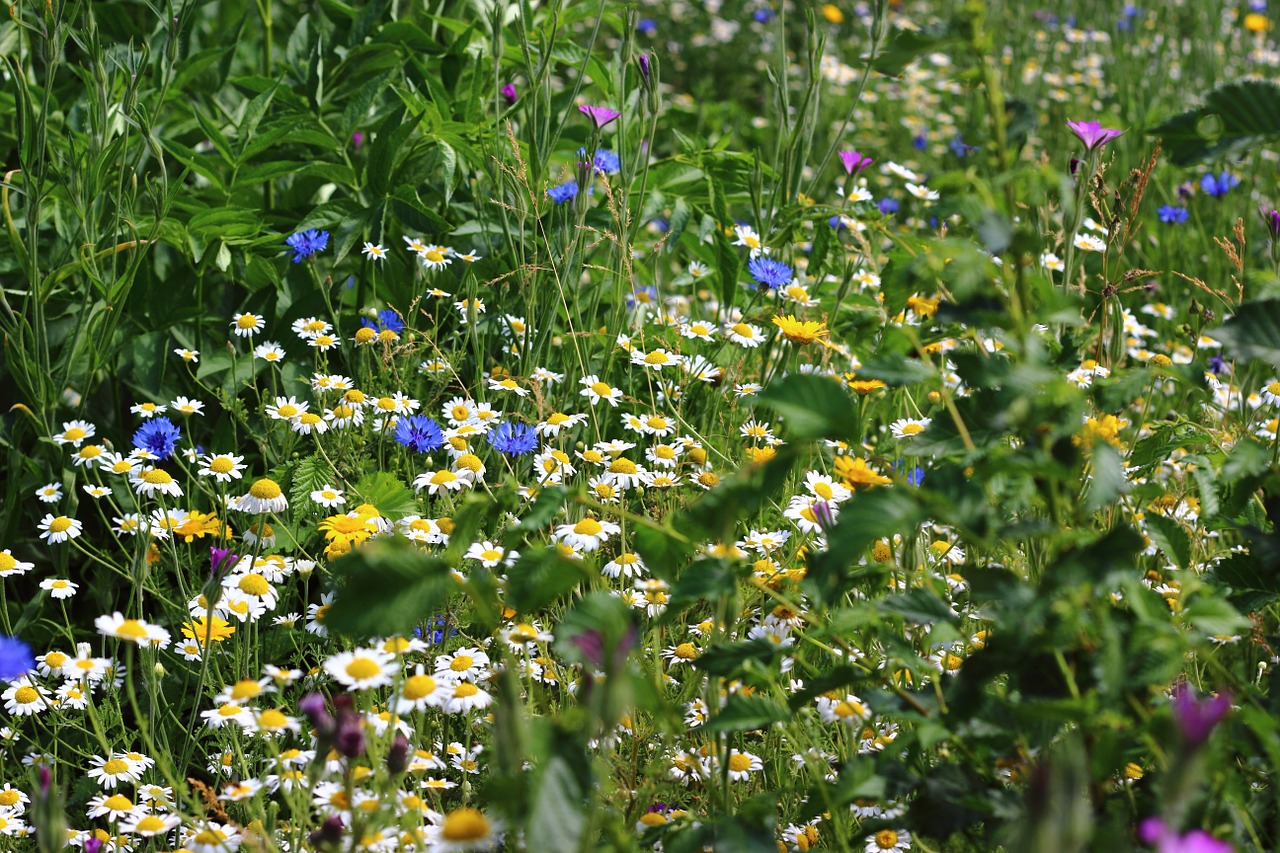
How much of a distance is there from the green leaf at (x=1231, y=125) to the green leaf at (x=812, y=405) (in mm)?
369

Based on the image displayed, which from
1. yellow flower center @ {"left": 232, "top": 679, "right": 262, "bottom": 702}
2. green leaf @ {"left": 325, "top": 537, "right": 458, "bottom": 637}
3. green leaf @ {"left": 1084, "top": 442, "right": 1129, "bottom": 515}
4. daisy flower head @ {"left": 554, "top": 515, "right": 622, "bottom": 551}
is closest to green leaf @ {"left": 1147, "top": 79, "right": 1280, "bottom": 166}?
green leaf @ {"left": 1084, "top": 442, "right": 1129, "bottom": 515}

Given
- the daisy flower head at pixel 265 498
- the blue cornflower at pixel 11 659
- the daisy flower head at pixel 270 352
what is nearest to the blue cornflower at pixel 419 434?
the daisy flower head at pixel 265 498

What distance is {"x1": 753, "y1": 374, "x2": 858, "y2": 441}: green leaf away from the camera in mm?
999

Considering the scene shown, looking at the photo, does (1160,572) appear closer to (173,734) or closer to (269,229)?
(173,734)

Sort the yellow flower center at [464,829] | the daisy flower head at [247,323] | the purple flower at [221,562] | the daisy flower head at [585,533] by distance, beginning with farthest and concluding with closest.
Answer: the daisy flower head at [247,323] → the daisy flower head at [585,533] → the purple flower at [221,562] → the yellow flower center at [464,829]

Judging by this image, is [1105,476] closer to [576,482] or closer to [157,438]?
[576,482]

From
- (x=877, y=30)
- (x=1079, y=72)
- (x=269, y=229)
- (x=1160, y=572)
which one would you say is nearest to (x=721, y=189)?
(x=877, y=30)

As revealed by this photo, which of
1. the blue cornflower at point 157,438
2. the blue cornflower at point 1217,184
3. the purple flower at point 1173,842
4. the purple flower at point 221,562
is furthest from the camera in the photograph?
the blue cornflower at point 1217,184

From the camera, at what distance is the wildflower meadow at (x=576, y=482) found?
39.8 inches

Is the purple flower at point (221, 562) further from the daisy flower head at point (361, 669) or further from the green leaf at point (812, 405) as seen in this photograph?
the green leaf at point (812, 405)

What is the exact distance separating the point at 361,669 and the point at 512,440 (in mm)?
742

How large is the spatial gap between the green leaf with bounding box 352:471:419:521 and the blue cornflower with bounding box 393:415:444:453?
8 centimetres

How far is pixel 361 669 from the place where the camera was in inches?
49.4

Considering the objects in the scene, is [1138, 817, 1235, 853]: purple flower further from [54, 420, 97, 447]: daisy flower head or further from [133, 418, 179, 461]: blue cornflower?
[54, 420, 97, 447]: daisy flower head
